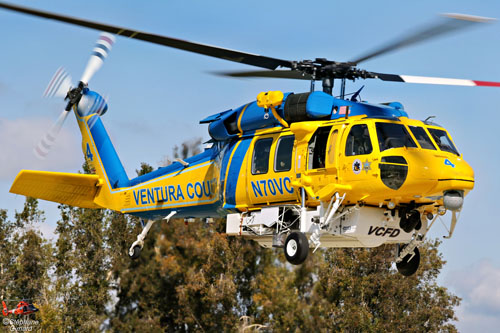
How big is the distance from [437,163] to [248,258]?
24138 mm

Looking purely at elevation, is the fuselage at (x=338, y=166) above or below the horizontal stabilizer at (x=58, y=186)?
below

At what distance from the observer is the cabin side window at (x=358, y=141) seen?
1398cm

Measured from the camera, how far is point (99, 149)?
21062 mm

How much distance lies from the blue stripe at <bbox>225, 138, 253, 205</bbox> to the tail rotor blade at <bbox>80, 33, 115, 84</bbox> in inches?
148

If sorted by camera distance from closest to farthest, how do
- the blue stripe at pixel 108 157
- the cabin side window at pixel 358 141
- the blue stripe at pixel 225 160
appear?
the cabin side window at pixel 358 141
the blue stripe at pixel 225 160
the blue stripe at pixel 108 157

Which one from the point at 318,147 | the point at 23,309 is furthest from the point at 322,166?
the point at 23,309

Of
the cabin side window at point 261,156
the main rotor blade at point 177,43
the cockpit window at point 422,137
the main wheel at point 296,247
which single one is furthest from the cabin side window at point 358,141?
the main rotor blade at point 177,43

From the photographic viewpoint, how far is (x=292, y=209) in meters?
15.1

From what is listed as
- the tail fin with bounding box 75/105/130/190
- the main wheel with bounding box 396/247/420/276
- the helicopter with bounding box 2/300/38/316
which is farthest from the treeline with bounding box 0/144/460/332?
the main wheel with bounding box 396/247/420/276

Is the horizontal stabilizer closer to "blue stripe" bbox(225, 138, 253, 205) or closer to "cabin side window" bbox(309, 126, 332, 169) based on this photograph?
"blue stripe" bbox(225, 138, 253, 205)

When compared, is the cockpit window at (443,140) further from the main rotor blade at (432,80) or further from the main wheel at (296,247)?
the main wheel at (296,247)

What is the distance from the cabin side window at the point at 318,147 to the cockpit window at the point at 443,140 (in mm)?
1861

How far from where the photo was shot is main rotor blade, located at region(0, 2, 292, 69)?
12.0 metres

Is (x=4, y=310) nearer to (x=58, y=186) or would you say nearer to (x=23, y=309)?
(x=23, y=309)
